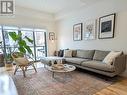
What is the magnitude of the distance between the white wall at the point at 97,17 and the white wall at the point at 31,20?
0.67 meters

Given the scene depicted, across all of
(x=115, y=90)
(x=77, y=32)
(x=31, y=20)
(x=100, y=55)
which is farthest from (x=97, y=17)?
(x=31, y=20)

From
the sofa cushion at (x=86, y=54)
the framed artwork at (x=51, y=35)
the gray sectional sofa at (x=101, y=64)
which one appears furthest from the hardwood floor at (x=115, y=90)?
the framed artwork at (x=51, y=35)

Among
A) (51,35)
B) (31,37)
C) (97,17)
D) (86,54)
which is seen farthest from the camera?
(51,35)

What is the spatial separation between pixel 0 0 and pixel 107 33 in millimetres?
4060

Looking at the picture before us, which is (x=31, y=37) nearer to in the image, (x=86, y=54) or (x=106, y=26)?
(x=86, y=54)

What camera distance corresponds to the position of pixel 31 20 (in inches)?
218

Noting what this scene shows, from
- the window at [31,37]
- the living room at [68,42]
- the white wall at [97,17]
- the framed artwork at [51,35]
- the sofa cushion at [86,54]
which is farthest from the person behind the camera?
the framed artwork at [51,35]

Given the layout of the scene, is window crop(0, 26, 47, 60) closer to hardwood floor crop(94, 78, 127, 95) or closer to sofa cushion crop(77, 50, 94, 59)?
sofa cushion crop(77, 50, 94, 59)

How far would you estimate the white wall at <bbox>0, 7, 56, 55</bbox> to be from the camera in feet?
16.0

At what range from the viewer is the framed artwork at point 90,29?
13.8 feet

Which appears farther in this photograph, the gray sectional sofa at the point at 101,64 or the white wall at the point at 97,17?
the white wall at the point at 97,17

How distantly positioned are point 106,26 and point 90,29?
72cm

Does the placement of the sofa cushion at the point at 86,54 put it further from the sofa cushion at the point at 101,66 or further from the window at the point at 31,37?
the window at the point at 31,37

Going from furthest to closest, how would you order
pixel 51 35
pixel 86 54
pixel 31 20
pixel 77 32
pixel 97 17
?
pixel 51 35 → pixel 31 20 → pixel 77 32 → pixel 86 54 → pixel 97 17
